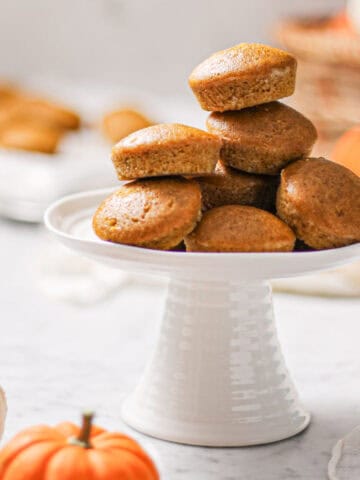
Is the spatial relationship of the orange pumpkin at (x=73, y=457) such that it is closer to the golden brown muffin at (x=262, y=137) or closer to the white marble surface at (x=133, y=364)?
the white marble surface at (x=133, y=364)

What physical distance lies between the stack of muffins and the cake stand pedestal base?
9cm

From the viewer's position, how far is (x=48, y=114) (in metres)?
2.34

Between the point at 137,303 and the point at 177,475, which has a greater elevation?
the point at 177,475

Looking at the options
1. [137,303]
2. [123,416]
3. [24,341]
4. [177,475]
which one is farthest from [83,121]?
[177,475]

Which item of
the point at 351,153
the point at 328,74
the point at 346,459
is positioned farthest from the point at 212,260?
the point at 328,74

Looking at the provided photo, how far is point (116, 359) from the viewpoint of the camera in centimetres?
134

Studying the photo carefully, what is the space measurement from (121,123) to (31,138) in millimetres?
220

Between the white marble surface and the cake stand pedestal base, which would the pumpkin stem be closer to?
the white marble surface

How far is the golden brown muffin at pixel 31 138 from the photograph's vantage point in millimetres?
2121

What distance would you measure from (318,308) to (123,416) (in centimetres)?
52

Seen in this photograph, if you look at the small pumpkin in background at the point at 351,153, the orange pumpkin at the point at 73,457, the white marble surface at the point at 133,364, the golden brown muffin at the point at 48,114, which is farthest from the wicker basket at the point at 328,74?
the orange pumpkin at the point at 73,457

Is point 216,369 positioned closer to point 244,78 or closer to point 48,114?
point 244,78

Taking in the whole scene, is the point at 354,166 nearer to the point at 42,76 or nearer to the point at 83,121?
the point at 83,121

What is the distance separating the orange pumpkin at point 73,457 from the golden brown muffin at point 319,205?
29cm
